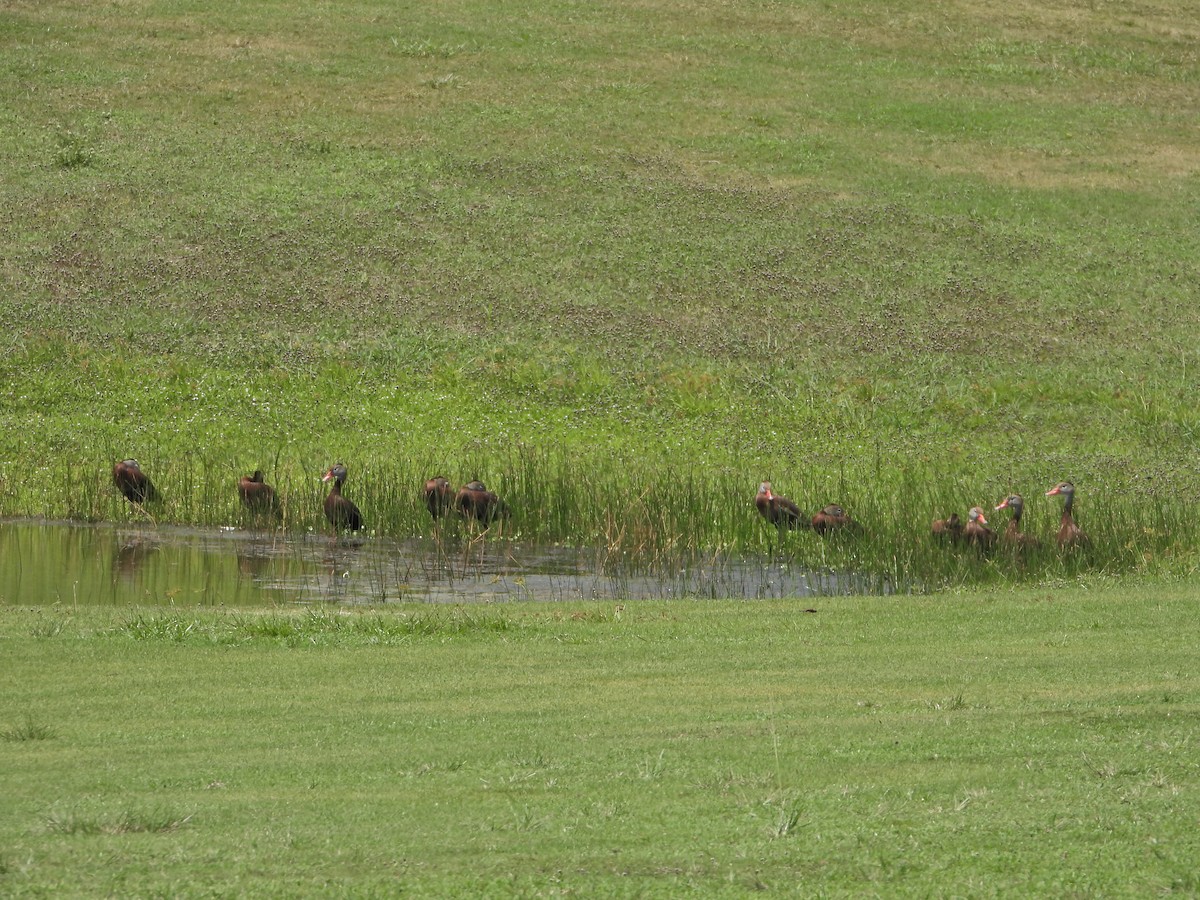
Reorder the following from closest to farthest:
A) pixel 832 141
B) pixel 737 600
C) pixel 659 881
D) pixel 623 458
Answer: pixel 659 881
pixel 737 600
pixel 623 458
pixel 832 141

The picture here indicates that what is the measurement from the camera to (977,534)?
17.3m

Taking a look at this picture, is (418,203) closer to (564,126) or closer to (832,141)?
(564,126)

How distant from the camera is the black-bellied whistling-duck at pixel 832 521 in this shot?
1846 cm

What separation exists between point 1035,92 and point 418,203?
19723 millimetres

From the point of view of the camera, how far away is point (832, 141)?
4497 cm

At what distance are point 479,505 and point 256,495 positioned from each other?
2603 millimetres

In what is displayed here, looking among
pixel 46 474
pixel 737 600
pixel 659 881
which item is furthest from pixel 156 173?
pixel 659 881

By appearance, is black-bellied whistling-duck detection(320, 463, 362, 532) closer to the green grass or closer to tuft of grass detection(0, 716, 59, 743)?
the green grass

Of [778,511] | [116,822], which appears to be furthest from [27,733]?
[778,511]

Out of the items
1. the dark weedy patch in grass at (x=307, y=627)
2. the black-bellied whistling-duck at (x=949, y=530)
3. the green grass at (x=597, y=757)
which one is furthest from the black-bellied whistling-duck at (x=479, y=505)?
the green grass at (x=597, y=757)

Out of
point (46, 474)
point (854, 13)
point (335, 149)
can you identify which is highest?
point (854, 13)

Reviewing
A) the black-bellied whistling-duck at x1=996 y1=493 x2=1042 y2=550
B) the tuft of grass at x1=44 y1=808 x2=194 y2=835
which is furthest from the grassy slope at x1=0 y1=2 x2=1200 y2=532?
the tuft of grass at x1=44 y1=808 x2=194 y2=835

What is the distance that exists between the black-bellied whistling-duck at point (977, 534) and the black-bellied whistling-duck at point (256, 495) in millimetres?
7540

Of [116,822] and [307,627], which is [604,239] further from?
[116,822]
